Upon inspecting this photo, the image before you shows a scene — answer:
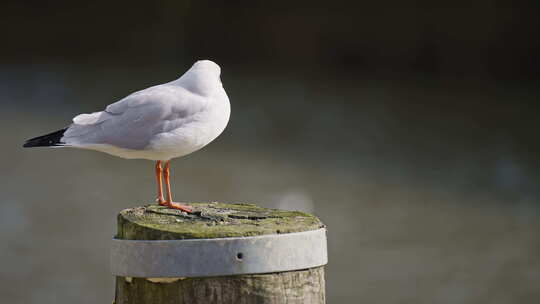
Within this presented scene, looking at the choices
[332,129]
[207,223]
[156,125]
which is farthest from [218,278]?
[332,129]

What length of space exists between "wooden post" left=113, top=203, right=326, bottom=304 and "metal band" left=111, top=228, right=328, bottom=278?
1 centimetres

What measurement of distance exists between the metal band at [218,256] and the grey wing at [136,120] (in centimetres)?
34

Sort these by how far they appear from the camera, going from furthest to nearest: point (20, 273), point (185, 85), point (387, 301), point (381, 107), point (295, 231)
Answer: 1. point (381, 107)
2. point (387, 301)
3. point (20, 273)
4. point (185, 85)
5. point (295, 231)

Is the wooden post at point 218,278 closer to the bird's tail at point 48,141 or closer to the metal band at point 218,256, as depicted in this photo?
the metal band at point 218,256

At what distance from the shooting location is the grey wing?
5.84 feet

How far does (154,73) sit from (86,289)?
1.02 m

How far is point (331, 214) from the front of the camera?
12.1 feet

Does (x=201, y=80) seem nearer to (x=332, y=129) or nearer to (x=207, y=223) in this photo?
(x=207, y=223)

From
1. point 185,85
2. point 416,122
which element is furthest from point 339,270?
point 185,85

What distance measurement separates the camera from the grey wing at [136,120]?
1.78 m

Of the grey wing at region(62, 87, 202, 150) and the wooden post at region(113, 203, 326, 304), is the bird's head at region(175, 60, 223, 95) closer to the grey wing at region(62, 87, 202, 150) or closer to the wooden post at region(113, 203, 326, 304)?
the grey wing at region(62, 87, 202, 150)

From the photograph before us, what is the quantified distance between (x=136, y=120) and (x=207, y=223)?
0.34 metres

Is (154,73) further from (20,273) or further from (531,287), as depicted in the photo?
(531,287)

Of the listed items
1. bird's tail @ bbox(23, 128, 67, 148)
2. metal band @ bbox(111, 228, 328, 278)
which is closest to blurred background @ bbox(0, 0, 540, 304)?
bird's tail @ bbox(23, 128, 67, 148)
